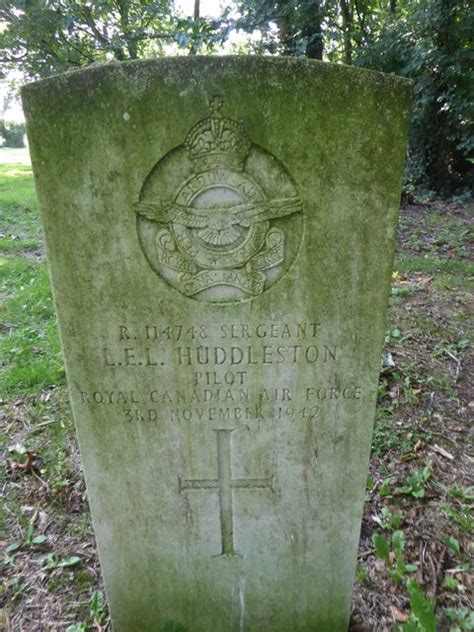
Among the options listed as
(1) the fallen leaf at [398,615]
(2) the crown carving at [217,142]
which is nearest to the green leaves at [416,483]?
(1) the fallen leaf at [398,615]

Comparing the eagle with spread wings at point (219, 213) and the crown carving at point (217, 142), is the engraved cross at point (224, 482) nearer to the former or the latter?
the eagle with spread wings at point (219, 213)

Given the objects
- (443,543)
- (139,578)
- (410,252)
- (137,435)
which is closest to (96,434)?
(137,435)

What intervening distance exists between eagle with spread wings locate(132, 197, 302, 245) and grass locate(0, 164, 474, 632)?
159 centimetres

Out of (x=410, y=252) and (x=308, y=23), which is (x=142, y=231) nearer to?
(x=410, y=252)

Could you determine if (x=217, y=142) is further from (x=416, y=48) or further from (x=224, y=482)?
(x=416, y=48)

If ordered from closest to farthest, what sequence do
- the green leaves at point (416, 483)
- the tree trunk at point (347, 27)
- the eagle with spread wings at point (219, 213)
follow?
the eagle with spread wings at point (219, 213), the green leaves at point (416, 483), the tree trunk at point (347, 27)

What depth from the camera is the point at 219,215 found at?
1.57 metres

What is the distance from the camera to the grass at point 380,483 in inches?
98.1

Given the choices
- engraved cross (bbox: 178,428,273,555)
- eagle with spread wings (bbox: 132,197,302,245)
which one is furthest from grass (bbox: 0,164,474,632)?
eagle with spread wings (bbox: 132,197,302,245)

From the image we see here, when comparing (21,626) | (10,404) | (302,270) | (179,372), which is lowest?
(21,626)

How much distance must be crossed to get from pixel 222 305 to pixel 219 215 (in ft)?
1.04

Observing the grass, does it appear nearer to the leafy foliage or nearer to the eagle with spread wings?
the eagle with spread wings

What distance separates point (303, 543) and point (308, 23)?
9083 millimetres

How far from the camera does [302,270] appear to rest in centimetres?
164
